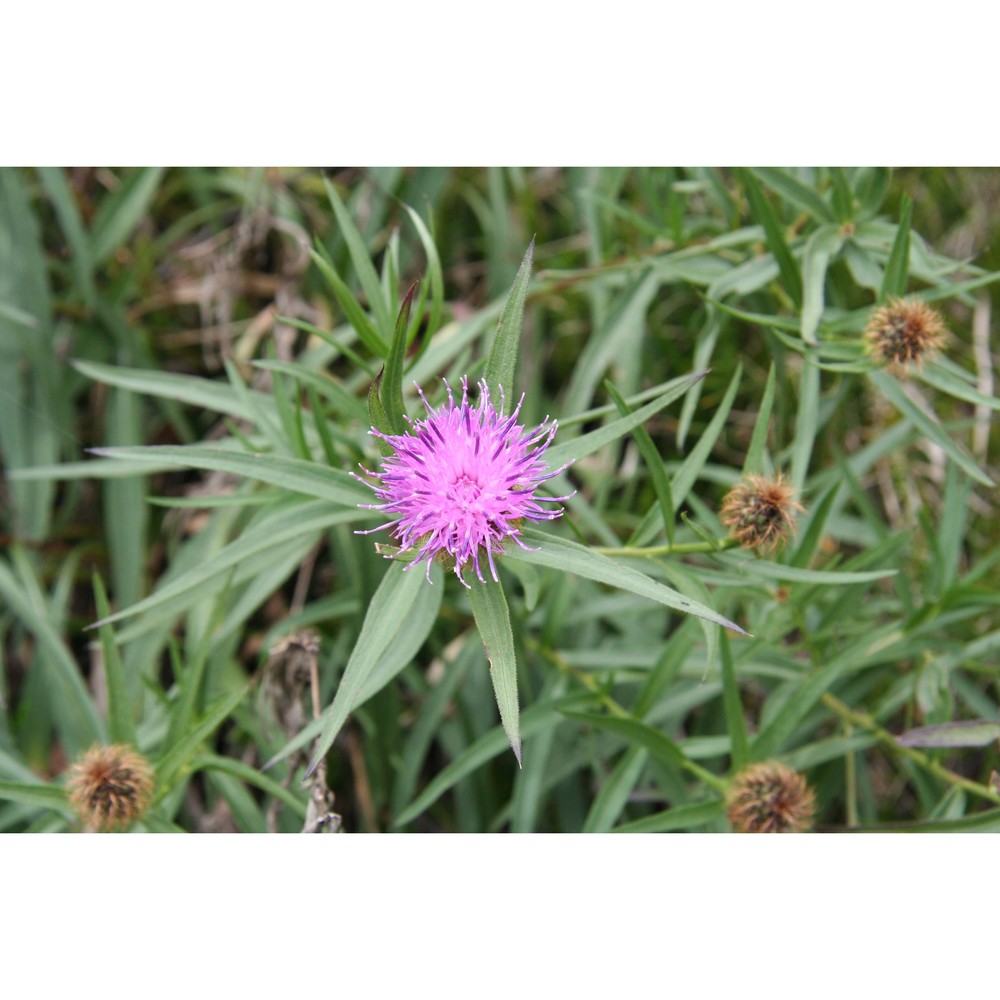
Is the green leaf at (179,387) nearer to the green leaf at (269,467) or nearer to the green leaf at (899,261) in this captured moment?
the green leaf at (269,467)

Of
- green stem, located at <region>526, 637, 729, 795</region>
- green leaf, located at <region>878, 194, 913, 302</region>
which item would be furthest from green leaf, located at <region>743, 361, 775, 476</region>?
green stem, located at <region>526, 637, 729, 795</region>

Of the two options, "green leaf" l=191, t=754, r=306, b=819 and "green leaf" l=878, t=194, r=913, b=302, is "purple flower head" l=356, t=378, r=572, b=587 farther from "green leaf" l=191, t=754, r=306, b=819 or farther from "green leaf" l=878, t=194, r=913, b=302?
"green leaf" l=878, t=194, r=913, b=302

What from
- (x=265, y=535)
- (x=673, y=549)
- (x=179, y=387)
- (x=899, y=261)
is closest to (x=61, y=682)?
(x=179, y=387)

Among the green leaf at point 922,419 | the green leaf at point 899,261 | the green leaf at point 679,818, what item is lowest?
the green leaf at point 679,818

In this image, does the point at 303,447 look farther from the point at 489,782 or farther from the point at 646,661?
the point at 489,782

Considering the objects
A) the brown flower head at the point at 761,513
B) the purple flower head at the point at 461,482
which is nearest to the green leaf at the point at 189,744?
the purple flower head at the point at 461,482

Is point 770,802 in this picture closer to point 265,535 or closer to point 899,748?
point 899,748
